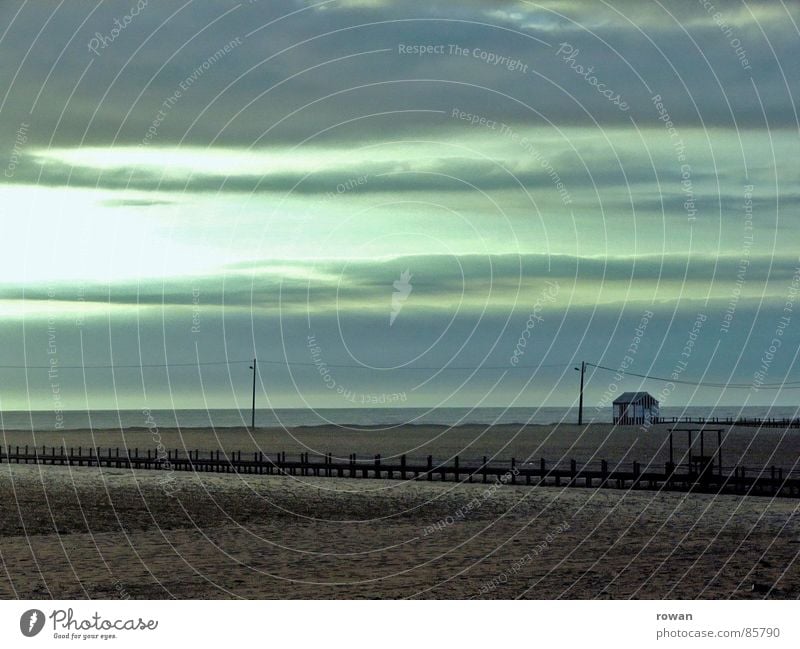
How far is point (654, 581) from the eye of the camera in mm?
28594

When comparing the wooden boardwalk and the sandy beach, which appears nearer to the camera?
the sandy beach

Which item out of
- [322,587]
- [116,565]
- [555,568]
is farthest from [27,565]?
[555,568]

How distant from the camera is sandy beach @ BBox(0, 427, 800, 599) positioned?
27484 millimetres

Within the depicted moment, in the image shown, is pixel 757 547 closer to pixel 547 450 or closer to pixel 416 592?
pixel 416 592

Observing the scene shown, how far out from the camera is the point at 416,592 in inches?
1052

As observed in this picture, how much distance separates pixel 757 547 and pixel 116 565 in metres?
18.6

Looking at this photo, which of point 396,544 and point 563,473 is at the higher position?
point 563,473

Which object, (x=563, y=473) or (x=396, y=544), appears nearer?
(x=396, y=544)

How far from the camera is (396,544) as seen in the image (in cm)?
3581

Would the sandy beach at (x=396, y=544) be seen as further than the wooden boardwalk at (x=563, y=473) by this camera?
No

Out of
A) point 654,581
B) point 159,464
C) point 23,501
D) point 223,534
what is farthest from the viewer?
point 159,464

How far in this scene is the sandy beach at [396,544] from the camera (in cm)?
2748

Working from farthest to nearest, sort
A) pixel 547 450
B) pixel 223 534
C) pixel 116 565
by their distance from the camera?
pixel 547 450, pixel 223 534, pixel 116 565

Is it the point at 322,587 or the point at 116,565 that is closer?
the point at 322,587
